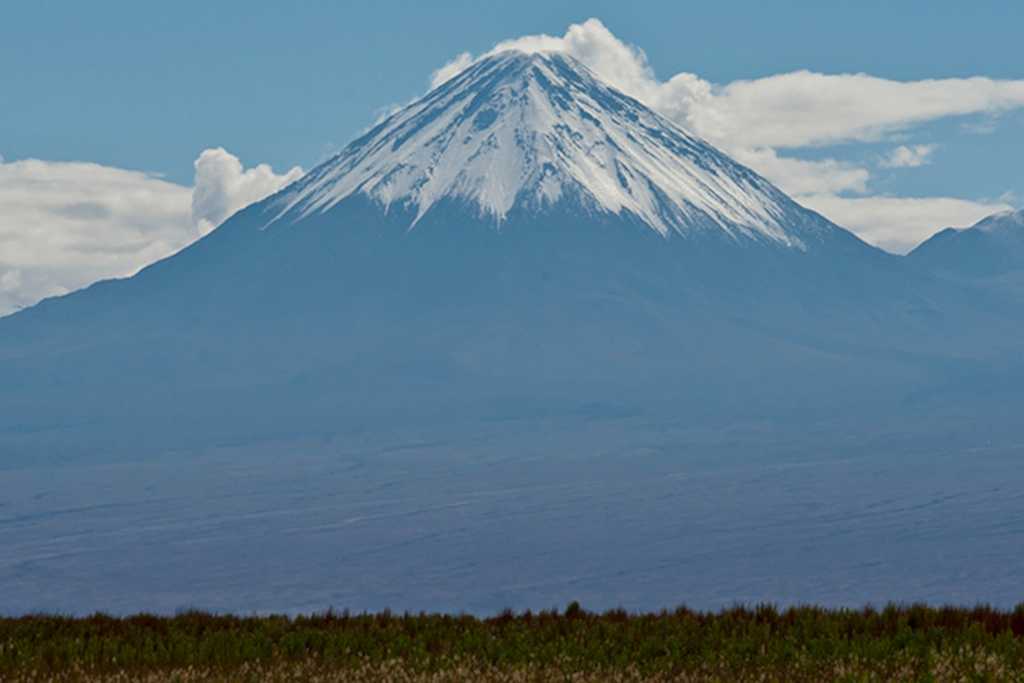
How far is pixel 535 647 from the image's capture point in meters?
19.0

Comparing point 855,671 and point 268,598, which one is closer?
point 855,671

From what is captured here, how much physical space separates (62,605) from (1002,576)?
95380 millimetres

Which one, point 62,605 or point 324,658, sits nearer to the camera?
point 324,658

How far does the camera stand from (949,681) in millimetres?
15039

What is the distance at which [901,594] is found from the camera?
163625 mm

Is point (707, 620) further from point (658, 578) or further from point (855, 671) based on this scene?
point (658, 578)

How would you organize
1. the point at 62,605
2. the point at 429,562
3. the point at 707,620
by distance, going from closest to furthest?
the point at 707,620 < the point at 62,605 < the point at 429,562

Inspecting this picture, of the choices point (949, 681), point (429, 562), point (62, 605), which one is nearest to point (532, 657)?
point (949, 681)

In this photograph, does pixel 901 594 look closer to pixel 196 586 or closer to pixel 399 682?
pixel 196 586

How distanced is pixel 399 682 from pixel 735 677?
3241mm

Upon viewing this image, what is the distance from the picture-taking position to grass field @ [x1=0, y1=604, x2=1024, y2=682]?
1652 cm

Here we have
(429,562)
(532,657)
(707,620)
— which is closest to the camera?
(532,657)

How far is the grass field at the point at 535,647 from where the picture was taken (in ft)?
54.2

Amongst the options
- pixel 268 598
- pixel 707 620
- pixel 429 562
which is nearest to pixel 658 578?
pixel 429 562
